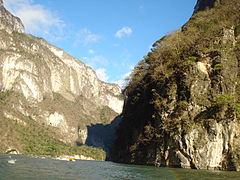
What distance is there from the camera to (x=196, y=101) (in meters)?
45.1

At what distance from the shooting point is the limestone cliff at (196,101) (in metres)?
41.8

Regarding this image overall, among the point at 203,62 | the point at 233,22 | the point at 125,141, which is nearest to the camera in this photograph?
the point at 203,62

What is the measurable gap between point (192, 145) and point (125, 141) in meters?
27.2

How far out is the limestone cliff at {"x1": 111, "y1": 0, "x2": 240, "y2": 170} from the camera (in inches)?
1644

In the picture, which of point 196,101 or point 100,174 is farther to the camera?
point 196,101

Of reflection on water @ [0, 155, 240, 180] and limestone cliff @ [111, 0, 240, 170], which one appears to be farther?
limestone cliff @ [111, 0, 240, 170]

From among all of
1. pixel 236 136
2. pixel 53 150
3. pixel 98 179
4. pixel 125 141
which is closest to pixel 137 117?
pixel 125 141

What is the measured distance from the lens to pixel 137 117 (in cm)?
6234

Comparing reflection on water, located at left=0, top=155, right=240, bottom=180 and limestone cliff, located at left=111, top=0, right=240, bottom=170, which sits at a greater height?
limestone cliff, located at left=111, top=0, right=240, bottom=170

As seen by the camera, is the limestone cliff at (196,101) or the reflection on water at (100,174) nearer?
the reflection on water at (100,174)

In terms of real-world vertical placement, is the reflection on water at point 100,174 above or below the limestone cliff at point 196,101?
below

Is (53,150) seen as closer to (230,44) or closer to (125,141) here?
(125,141)

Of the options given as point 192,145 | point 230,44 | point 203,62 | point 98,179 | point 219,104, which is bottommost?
point 98,179

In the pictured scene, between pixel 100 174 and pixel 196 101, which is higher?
pixel 196 101
